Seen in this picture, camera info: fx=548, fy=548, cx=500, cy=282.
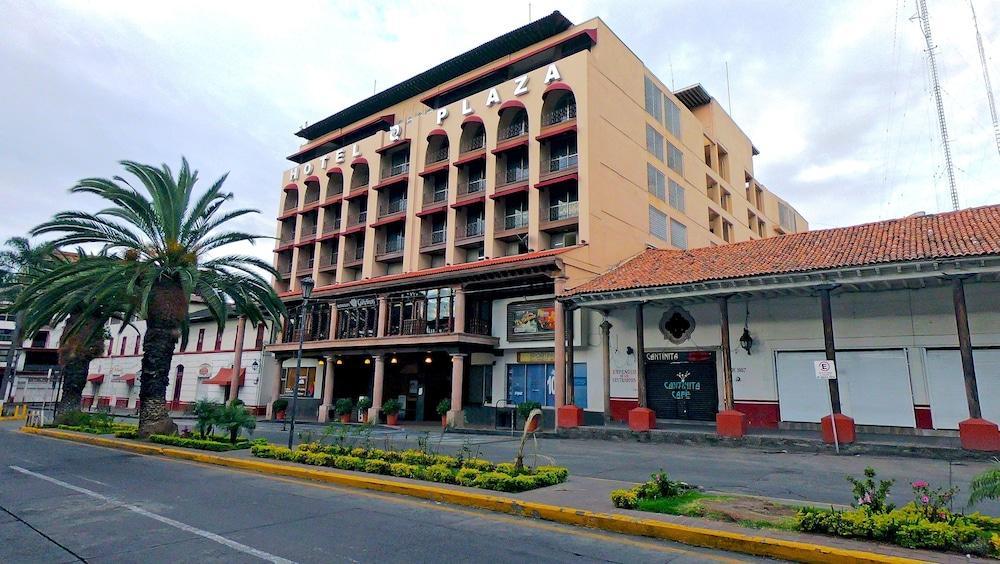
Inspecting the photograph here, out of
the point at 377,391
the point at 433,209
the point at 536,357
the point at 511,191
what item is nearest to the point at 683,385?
the point at 536,357

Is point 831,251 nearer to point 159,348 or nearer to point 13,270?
point 159,348

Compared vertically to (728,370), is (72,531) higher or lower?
lower

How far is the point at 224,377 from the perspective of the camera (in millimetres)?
38031

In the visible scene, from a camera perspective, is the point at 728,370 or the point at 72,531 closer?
the point at 72,531

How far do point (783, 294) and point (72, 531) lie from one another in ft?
69.3

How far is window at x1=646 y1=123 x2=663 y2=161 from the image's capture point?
33.3 m

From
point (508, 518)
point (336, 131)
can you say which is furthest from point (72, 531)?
point (336, 131)

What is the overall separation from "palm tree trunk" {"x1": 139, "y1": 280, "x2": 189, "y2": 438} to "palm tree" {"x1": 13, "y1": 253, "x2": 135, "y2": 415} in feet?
4.82

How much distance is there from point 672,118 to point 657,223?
28.2 feet

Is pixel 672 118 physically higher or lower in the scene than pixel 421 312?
higher

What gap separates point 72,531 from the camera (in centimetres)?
719

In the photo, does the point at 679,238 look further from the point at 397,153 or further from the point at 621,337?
the point at 397,153

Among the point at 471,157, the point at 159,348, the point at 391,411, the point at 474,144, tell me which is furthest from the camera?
the point at 474,144

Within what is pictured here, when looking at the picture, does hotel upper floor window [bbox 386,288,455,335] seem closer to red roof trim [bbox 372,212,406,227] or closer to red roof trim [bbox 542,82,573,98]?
red roof trim [bbox 372,212,406,227]
